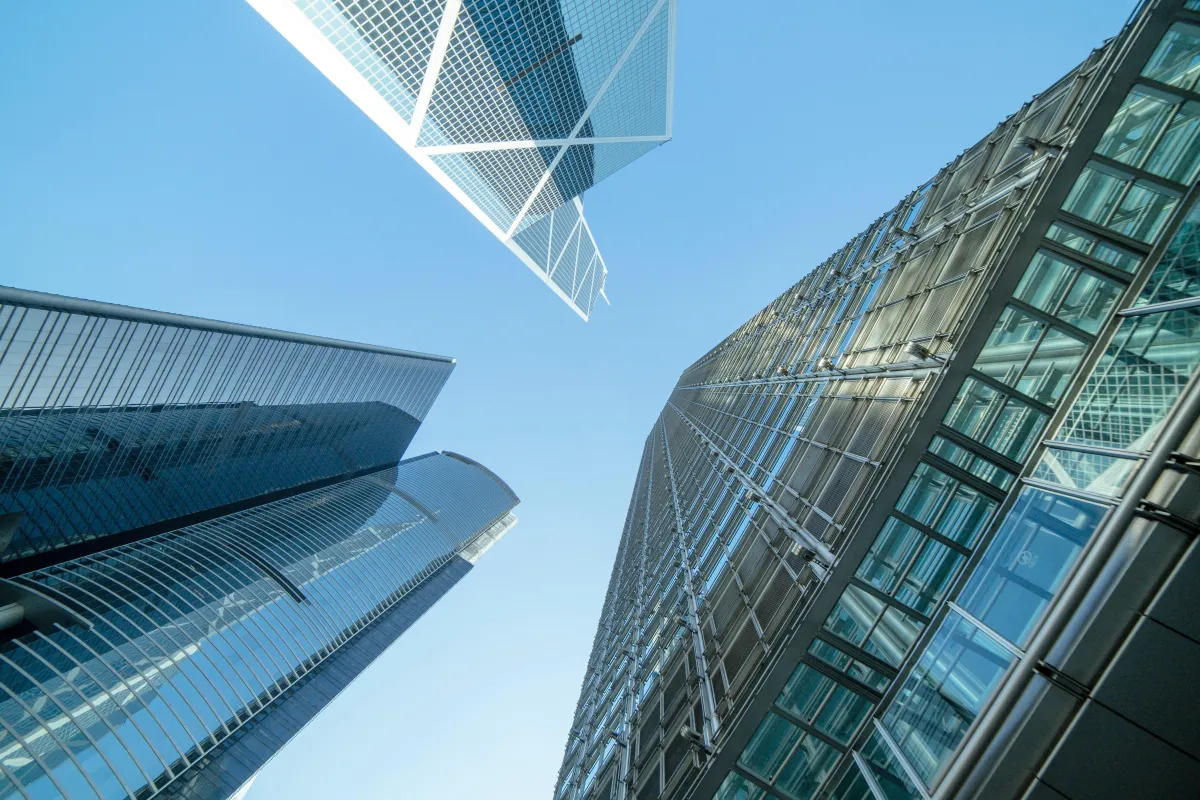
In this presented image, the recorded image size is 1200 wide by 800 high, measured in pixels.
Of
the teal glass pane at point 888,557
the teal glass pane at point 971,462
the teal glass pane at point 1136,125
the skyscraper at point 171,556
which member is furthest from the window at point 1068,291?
the skyscraper at point 171,556

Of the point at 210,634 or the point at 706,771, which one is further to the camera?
the point at 210,634

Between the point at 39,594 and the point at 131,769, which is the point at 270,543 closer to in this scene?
the point at 39,594

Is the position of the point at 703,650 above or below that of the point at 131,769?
above

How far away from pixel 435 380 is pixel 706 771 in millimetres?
162702

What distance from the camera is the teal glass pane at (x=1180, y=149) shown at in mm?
9234

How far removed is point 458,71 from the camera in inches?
3782

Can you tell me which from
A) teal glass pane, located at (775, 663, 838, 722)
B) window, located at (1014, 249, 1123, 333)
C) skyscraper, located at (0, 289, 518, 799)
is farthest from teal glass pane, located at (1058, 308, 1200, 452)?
skyscraper, located at (0, 289, 518, 799)

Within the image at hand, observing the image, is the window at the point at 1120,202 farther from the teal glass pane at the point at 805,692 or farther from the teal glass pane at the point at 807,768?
the teal glass pane at the point at 807,768

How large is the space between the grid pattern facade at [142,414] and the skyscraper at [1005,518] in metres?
69.1

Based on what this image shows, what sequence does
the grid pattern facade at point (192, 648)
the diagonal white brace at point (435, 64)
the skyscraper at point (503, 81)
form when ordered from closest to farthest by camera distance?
the grid pattern facade at point (192, 648)
the skyscraper at point (503, 81)
the diagonal white brace at point (435, 64)

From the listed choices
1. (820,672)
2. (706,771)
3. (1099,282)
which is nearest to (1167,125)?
(1099,282)

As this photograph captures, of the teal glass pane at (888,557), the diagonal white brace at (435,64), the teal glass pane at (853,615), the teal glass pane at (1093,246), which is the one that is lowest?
the teal glass pane at (853,615)

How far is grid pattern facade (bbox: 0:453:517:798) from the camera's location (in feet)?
138

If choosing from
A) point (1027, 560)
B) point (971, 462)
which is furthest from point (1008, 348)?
point (1027, 560)
